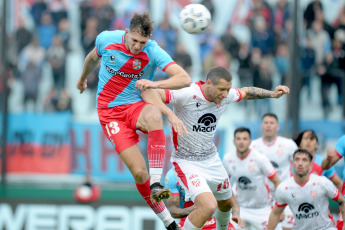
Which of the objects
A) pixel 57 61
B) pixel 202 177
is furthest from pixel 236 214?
pixel 57 61

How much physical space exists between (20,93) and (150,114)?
7816 mm

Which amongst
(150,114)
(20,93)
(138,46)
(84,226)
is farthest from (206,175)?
(20,93)

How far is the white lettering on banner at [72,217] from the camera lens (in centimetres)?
1395

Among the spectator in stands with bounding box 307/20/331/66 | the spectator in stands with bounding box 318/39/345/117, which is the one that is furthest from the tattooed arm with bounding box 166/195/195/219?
the spectator in stands with bounding box 307/20/331/66

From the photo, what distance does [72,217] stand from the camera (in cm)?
1406

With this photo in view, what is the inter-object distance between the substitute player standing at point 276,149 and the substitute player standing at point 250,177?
0.32 metres

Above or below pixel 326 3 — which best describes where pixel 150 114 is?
below

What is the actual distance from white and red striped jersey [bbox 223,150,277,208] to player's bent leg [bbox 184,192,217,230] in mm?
2632

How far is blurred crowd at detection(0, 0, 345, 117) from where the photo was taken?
14.8m

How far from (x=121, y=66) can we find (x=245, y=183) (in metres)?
3.60

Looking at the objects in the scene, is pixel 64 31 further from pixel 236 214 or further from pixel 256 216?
pixel 236 214

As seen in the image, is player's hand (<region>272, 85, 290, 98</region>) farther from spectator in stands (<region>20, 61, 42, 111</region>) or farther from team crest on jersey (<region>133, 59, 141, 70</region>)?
spectator in stands (<region>20, 61, 42, 111</region>)

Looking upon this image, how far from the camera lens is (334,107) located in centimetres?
1455

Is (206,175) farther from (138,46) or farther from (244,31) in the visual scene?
(244,31)
